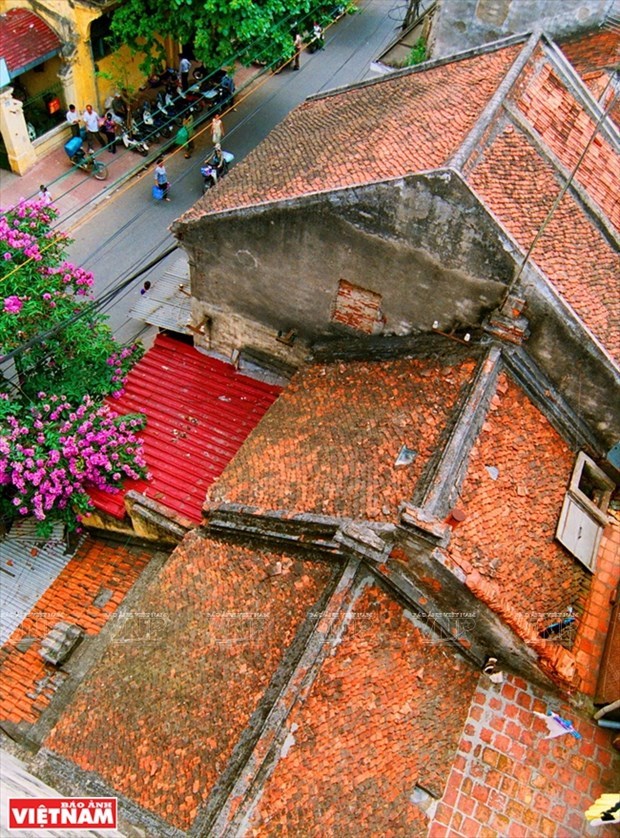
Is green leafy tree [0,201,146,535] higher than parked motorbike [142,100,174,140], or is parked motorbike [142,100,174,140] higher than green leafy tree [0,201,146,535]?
parked motorbike [142,100,174,140]

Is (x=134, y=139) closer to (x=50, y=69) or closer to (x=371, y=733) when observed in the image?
(x=50, y=69)

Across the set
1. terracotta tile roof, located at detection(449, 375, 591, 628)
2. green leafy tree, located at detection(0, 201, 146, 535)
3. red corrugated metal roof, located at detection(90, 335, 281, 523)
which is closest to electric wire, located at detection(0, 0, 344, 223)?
green leafy tree, located at detection(0, 201, 146, 535)

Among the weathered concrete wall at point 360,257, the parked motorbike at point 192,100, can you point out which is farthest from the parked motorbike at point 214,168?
the weathered concrete wall at point 360,257

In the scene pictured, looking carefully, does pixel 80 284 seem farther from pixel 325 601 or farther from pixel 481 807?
pixel 481 807

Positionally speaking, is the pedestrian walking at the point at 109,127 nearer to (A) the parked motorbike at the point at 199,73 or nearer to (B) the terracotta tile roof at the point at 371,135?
(A) the parked motorbike at the point at 199,73

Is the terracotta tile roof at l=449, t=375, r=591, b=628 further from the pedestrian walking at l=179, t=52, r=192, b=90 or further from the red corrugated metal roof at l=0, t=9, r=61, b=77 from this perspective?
the pedestrian walking at l=179, t=52, r=192, b=90

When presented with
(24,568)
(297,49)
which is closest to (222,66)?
(297,49)
